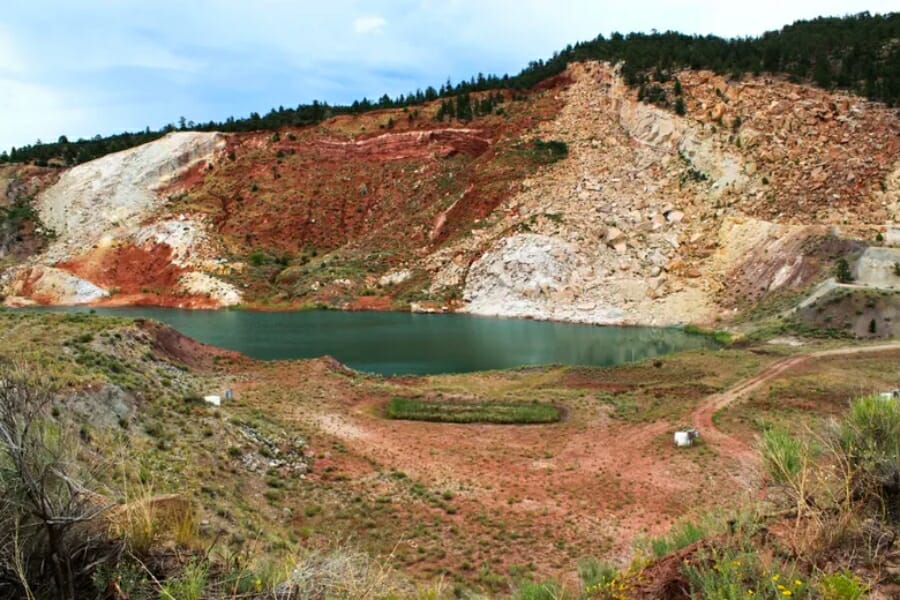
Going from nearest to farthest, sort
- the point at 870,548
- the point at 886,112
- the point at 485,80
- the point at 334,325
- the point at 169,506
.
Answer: the point at 870,548 < the point at 169,506 < the point at 334,325 < the point at 886,112 < the point at 485,80

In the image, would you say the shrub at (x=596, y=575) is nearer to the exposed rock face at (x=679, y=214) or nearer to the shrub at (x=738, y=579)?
the shrub at (x=738, y=579)

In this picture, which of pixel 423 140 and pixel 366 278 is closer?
pixel 366 278

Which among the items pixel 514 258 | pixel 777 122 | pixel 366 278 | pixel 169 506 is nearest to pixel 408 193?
pixel 366 278

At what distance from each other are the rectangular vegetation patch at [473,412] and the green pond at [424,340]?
28.2 feet

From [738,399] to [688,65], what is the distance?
59.3 meters

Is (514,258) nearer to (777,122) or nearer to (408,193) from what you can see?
(408,193)

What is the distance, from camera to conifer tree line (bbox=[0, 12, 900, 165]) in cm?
5997

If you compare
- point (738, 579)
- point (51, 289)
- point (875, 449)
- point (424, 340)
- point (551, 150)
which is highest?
point (551, 150)

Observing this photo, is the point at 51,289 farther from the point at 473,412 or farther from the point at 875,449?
the point at 875,449

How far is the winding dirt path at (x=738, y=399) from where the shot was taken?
54.8ft

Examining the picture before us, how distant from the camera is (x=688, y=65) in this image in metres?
69.4

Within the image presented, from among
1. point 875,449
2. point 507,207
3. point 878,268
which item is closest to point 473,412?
point 875,449

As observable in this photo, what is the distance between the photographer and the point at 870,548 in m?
4.59

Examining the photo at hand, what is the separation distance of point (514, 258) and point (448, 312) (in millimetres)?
7990
